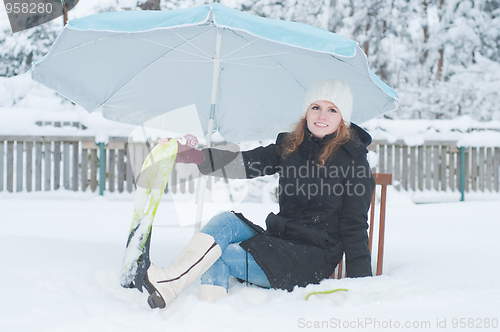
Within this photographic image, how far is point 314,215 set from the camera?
198 centimetres

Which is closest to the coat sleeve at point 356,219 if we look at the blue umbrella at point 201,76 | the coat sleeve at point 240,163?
the coat sleeve at point 240,163

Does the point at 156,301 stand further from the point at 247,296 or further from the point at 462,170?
the point at 462,170

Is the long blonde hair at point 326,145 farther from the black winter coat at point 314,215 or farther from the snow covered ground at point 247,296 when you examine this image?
the snow covered ground at point 247,296

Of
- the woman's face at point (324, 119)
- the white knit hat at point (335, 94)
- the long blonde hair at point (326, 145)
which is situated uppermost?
the white knit hat at point (335, 94)

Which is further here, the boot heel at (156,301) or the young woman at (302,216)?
the young woman at (302,216)

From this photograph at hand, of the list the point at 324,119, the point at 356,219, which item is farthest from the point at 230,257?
the point at 324,119

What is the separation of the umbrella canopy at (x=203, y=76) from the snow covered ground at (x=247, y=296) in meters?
1.02

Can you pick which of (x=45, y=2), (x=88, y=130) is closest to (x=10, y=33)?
(x=45, y=2)

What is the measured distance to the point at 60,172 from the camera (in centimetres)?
619

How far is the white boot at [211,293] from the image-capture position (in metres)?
1.74

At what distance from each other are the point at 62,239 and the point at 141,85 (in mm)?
1406

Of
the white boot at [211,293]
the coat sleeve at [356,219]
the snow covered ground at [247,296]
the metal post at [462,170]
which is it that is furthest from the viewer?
the metal post at [462,170]

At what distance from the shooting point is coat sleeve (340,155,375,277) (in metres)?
1.89

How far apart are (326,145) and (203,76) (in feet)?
3.95
